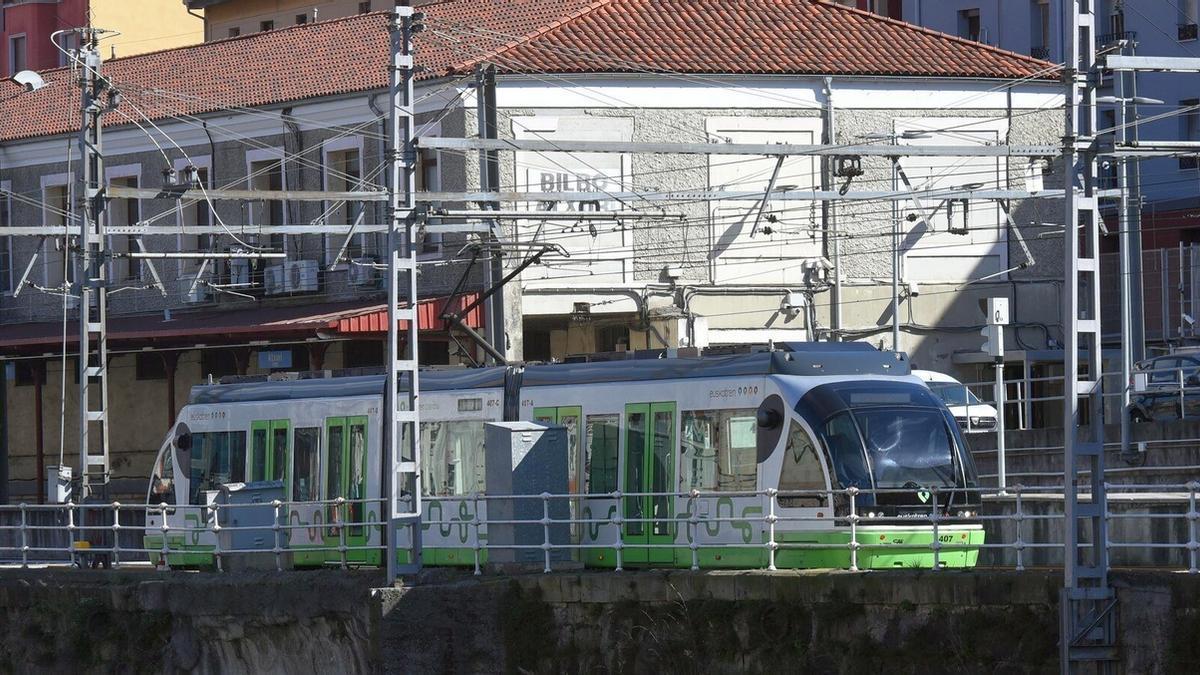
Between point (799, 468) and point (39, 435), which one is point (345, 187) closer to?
point (39, 435)

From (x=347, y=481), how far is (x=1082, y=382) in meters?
13.3

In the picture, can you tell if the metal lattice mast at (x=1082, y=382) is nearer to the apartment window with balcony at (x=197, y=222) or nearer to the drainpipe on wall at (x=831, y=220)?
the drainpipe on wall at (x=831, y=220)

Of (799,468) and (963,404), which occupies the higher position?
(963,404)

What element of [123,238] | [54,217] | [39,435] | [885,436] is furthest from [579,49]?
[885,436]

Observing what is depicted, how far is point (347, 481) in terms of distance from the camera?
2938cm

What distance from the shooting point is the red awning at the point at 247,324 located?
134ft

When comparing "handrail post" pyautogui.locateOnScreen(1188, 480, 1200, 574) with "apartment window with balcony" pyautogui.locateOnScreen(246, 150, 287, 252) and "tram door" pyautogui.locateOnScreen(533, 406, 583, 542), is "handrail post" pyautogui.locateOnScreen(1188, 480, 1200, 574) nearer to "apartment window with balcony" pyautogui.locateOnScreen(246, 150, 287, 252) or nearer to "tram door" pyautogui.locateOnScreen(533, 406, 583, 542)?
"tram door" pyautogui.locateOnScreen(533, 406, 583, 542)

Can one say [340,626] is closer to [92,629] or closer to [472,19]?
[92,629]

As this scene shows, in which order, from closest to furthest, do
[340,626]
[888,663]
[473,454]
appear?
[888,663] → [340,626] → [473,454]

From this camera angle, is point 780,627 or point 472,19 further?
point 472,19

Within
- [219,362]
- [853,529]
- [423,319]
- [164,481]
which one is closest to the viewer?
[853,529]

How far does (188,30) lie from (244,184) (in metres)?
28.1

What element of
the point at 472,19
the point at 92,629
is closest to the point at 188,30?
the point at 472,19

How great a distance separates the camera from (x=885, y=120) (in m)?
44.2
